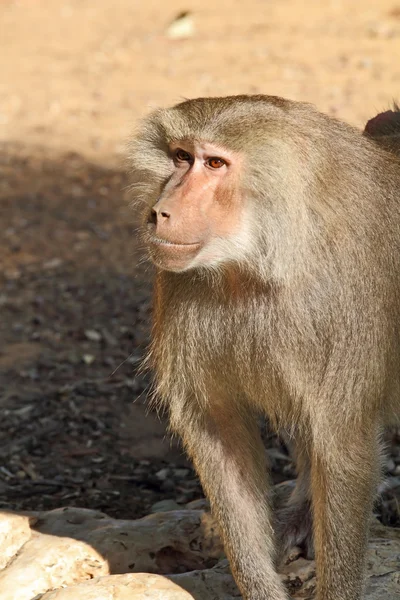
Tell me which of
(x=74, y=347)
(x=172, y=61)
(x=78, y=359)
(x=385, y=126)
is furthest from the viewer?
(x=172, y=61)

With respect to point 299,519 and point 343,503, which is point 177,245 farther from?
point 299,519

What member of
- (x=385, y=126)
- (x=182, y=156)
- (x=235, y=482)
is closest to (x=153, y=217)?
(x=182, y=156)

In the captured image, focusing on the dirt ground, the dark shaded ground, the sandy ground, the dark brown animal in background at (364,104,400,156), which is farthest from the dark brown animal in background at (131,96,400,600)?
the sandy ground

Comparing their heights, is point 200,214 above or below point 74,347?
above

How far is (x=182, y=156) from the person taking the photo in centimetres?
337

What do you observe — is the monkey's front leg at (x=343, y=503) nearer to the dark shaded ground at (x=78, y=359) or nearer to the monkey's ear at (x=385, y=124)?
the dark shaded ground at (x=78, y=359)

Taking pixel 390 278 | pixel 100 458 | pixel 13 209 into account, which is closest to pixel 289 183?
pixel 390 278

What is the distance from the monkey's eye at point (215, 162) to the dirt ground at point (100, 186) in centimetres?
116

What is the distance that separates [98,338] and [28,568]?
107 inches

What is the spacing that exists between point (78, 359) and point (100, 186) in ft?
9.38

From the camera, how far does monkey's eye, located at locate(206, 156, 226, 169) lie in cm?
325

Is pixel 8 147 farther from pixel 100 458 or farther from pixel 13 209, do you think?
pixel 100 458

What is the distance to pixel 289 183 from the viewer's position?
3.18 metres

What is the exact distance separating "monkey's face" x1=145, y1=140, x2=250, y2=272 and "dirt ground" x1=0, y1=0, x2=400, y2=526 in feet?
3.63
